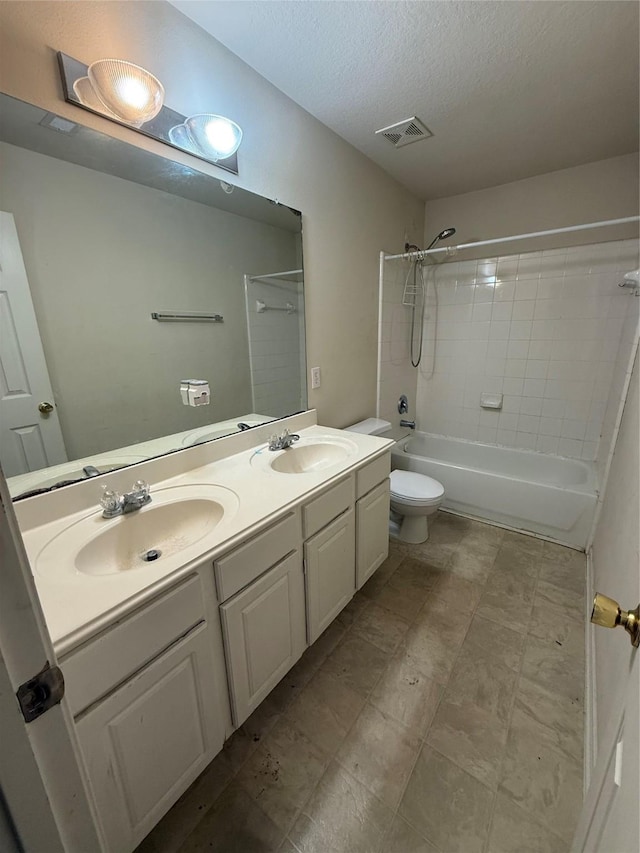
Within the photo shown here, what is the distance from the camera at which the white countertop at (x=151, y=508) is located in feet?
2.37

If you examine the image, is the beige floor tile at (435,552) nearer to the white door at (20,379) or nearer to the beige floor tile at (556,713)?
the beige floor tile at (556,713)

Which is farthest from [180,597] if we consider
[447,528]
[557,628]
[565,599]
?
[447,528]

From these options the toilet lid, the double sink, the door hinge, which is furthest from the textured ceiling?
the toilet lid

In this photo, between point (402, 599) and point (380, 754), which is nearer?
point (380, 754)

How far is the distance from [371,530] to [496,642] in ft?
2.40

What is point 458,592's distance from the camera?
1865mm

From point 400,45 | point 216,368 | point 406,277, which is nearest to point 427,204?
point 406,277

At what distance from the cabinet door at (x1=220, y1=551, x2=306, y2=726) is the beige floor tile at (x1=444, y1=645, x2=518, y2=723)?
656 millimetres

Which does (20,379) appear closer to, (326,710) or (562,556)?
(326,710)

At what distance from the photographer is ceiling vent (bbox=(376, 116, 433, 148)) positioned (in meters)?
1.80

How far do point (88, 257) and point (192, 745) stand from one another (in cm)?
147

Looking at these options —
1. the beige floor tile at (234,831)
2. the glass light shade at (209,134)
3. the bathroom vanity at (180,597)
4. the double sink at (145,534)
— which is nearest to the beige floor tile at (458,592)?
the bathroom vanity at (180,597)

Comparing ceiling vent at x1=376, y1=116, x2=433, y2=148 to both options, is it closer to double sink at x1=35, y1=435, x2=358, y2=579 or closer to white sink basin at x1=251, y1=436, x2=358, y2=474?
white sink basin at x1=251, y1=436, x2=358, y2=474

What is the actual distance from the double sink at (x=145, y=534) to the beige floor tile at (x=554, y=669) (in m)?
1.20
